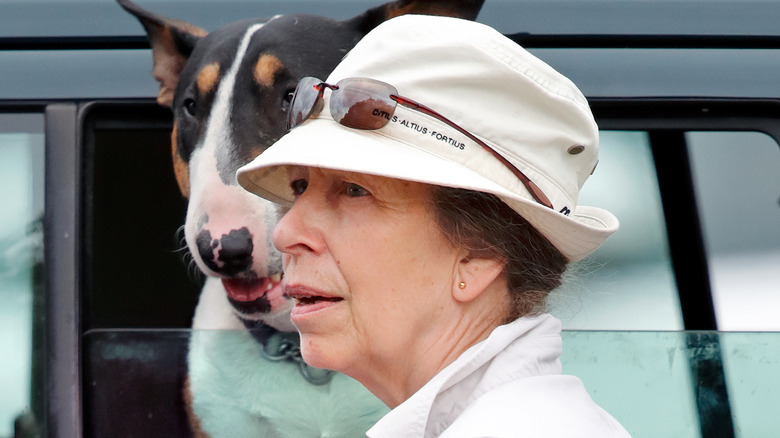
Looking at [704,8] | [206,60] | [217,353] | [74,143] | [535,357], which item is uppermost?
[704,8]

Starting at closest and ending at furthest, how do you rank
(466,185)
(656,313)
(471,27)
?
(466,185) → (471,27) → (656,313)

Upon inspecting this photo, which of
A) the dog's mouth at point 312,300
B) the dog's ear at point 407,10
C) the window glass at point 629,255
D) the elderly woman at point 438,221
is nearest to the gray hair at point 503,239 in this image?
the elderly woman at point 438,221

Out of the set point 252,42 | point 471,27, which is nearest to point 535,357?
point 471,27

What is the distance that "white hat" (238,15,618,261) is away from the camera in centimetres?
129

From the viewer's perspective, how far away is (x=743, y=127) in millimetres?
2127

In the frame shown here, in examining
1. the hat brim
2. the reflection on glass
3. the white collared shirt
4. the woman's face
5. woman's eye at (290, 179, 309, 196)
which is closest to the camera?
the white collared shirt

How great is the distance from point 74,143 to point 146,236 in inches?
11.8

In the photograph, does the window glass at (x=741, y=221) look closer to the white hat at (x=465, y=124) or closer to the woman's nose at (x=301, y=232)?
the white hat at (x=465, y=124)

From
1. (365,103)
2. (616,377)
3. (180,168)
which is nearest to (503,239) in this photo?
(365,103)

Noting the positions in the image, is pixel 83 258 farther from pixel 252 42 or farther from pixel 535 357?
pixel 535 357

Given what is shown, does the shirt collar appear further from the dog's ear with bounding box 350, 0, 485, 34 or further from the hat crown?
the dog's ear with bounding box 350, 0, 485, 34

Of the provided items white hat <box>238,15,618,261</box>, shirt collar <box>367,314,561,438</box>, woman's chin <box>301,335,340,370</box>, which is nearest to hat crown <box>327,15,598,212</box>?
white hat <box>238,15,618,261</box>

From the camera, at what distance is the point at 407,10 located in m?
2.18

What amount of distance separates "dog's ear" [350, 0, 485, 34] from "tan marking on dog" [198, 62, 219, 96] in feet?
1.21
